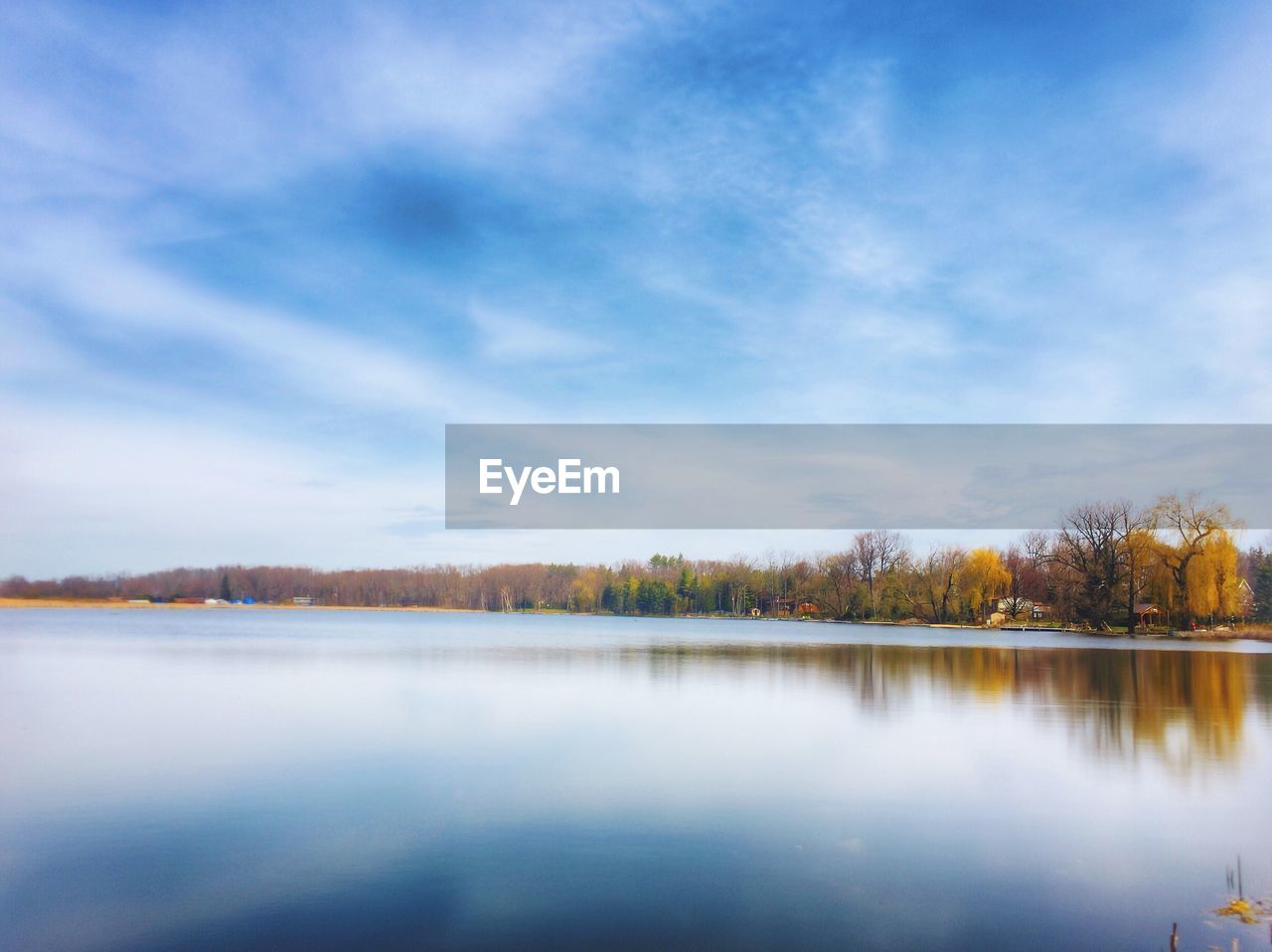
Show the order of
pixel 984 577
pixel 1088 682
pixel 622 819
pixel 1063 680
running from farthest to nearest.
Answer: pixel 984 577 → pixel 1063 680 → pixel 1088 682 → pixel 622 819

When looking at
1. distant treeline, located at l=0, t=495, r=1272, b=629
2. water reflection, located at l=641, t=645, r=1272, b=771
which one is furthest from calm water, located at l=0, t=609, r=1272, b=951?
distant treeline, located at l=0, t=495, r=1272, b=629

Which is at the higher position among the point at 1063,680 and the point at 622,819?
the point at 622,819

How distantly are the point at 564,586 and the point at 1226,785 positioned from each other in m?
146

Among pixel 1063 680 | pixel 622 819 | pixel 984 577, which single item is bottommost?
pixel 1063 680

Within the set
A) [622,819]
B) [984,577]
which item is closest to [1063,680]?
[622,819]

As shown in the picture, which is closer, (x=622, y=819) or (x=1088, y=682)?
(x=622, y=819)

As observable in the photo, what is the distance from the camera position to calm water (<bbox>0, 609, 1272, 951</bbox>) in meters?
6.69

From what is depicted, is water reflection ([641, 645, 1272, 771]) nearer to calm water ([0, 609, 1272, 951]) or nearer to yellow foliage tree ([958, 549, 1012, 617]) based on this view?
calm water ([0, 609, 1272, 951])

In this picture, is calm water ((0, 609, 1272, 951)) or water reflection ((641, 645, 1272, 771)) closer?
Result: calm water ((0, 609, 1272, 951))

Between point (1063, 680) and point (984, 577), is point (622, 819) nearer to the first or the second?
point (1063, 680)

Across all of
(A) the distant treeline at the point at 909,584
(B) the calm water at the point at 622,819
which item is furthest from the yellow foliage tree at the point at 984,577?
(B) the calm water at the point at 622,819

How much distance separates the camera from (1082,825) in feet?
31.9

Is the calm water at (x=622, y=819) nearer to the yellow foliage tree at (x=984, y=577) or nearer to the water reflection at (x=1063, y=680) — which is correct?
the water reflection at (x=1063, y=680)

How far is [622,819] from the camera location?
9688 mm
